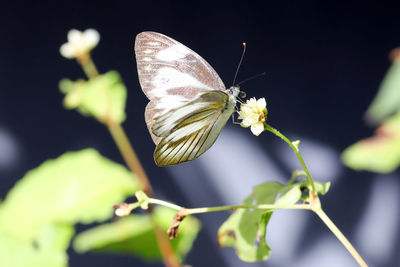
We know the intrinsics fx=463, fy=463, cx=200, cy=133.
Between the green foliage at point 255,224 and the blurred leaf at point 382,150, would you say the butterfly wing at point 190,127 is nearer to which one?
the green foliage at point 255,224

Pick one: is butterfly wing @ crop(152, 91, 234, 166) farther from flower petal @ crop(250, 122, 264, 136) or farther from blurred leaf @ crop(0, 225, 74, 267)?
blurred leaf @ crop(0, 225, 74, 267)

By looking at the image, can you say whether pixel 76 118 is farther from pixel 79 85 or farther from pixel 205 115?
pixel 205 115

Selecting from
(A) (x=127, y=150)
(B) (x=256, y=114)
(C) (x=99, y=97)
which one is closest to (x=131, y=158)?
(A) (x=127, y=150)

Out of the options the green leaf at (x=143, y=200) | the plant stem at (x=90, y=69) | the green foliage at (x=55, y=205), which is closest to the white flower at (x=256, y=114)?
the green leaf at (x=143, y=200)

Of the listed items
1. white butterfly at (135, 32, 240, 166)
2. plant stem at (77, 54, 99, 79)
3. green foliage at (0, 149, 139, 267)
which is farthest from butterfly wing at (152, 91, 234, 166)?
plant stem at (77, 54, 99, 79)

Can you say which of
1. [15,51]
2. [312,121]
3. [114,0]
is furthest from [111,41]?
[312,121]
